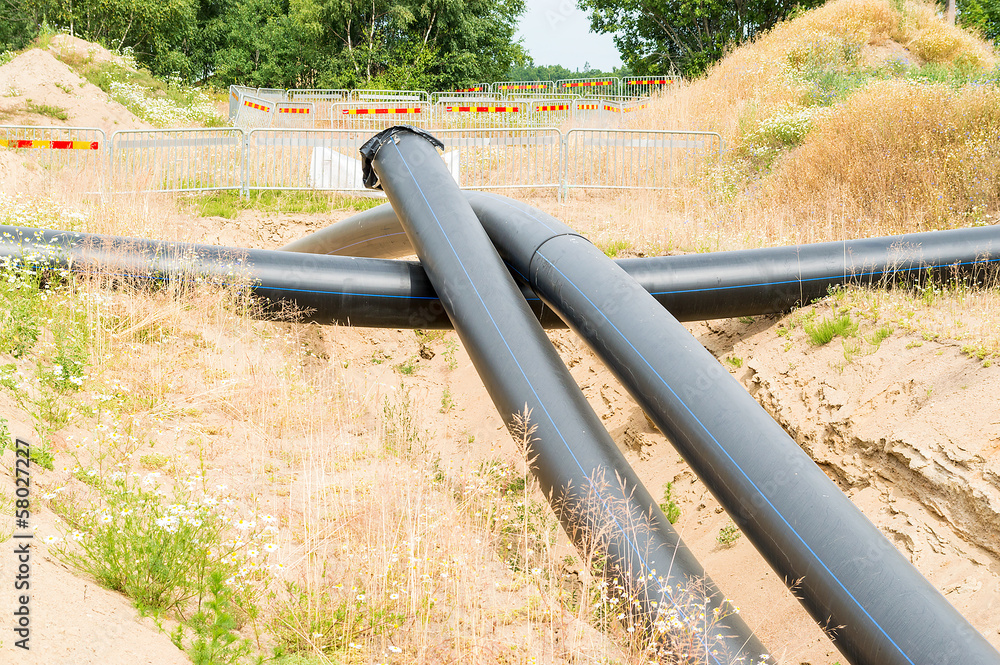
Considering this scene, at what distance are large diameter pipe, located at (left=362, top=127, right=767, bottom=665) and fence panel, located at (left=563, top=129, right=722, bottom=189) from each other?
20.3ft

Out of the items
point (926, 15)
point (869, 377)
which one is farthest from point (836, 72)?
point (869, 377)

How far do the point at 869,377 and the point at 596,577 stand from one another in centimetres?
266

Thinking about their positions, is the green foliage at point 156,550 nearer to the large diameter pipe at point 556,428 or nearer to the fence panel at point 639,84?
the large diameter pipe at point 556,428

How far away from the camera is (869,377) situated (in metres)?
4.93

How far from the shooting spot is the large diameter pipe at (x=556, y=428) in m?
3.31

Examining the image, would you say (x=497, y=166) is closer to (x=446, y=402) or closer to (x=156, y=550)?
(x=446, y=402)

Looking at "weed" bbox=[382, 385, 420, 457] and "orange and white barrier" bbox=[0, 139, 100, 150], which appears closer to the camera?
"weed" bbox=[382, 385, 420, 457]

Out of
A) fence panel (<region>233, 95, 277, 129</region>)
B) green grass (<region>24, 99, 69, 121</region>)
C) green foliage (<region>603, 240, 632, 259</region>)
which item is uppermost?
fence panel (<region>233, 95, 277, 129</region>)

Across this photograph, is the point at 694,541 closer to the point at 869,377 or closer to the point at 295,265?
the point at 869,377

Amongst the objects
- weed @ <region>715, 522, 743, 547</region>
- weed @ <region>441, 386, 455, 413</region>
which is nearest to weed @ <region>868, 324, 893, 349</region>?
weed @ <region>715, 522, 743, 547</region>

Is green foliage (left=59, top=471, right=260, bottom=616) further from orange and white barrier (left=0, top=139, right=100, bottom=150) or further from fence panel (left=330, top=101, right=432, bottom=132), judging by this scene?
fence panel (left=330, top=101, right=432, bottom=132)

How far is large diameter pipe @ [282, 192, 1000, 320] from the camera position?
18.7 feet

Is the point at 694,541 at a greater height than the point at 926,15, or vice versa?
the point at 926,15

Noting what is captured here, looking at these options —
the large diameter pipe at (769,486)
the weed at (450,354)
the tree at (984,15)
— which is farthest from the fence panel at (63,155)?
the tree at (984,15)
